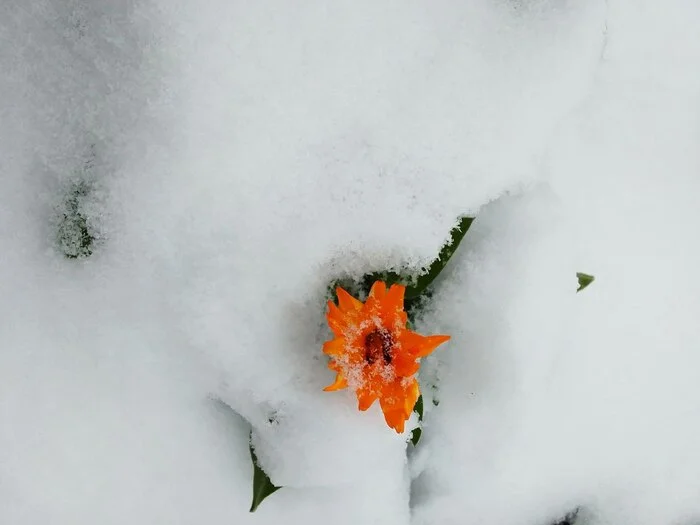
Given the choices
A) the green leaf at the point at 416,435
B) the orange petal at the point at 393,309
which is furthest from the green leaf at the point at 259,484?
the orange petal at the point at 393,309

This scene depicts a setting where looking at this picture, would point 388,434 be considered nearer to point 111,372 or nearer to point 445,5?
point 111,372

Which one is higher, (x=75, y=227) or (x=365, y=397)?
(x=75, y=227)

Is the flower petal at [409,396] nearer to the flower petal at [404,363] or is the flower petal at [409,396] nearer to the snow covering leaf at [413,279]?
the flower petal at [404,363]

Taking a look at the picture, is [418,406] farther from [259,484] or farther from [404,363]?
[259,484]

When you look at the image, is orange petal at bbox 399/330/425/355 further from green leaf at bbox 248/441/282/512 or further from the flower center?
green leaf at bbox 248/441/282/512

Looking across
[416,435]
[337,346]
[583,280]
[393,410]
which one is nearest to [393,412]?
[393,410]

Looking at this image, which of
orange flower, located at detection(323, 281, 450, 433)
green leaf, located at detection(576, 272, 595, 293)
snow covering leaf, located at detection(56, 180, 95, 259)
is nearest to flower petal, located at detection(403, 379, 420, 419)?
orange flower, located at detection(323, 281, 450, 433)
